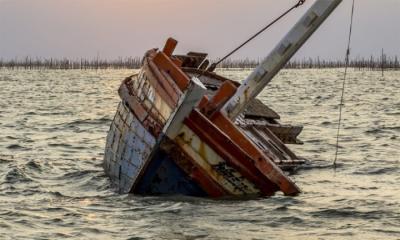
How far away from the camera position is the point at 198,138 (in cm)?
959

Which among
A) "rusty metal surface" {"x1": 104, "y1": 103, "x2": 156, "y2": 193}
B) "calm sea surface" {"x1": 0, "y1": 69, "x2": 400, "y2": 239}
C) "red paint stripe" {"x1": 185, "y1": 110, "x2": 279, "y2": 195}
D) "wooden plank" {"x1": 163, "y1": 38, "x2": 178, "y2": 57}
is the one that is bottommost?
"calm sea surface" {"x1": 0, "y1": 69, "x2": 400, "y2": 239}

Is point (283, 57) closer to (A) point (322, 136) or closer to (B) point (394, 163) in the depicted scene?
(B) point (394, 163)

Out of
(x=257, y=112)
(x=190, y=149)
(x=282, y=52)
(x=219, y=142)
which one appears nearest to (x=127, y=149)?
(x=190, y=149)

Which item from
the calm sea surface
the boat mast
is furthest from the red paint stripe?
the boat mast

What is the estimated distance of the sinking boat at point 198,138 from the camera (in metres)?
9.55

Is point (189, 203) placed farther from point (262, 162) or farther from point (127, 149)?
point (127, 149)

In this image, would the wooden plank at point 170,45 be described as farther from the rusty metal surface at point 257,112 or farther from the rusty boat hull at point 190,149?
the rusty metal surface at point 257,112

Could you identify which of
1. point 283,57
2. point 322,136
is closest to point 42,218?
point 283,57

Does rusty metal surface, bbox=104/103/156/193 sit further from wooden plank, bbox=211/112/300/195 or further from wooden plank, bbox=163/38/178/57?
wooden plank, bbox=163/38/178/57

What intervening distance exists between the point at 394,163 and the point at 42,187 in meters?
7.70

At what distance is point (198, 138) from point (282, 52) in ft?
6.51

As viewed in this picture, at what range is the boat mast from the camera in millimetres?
10117

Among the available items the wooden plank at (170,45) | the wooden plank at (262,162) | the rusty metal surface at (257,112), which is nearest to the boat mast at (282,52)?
the wooden plank at (262,162)

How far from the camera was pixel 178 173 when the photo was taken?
9.82 m
